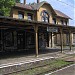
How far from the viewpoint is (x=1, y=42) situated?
29.1 m

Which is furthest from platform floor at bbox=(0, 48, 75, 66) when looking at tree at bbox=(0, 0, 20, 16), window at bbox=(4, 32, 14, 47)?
tree at bbox=(0, 0, 20, 16)

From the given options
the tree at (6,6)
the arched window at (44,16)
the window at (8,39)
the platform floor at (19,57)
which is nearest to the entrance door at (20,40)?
the window at (8,39)

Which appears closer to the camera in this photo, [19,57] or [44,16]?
[19,57]

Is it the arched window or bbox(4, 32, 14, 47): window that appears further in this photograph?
the arched window

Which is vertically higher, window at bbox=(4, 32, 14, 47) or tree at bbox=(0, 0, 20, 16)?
tree at bbox=(0, 0, 20, 16)

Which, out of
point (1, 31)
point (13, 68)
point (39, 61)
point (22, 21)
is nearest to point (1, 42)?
point (1, 31)

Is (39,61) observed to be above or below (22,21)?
below

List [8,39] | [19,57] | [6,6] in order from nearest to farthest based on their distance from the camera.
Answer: [19,57]
[6,6]
[8,39]

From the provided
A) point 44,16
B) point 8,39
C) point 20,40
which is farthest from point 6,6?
point 44,16

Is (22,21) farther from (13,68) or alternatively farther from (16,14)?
(16,14)

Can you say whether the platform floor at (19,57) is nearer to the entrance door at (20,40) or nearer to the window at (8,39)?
the window at (8,39)

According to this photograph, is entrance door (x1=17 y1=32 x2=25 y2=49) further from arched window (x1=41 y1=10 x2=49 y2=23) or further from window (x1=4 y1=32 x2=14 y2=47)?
arched window (x1=41 y1=10 x2=49 y2=23)

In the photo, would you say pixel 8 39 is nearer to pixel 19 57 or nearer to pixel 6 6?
pixel 6 6

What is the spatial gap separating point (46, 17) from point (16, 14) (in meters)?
7.21
